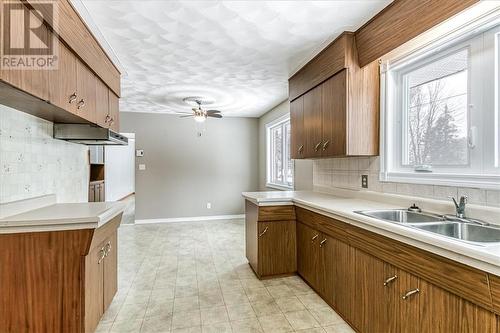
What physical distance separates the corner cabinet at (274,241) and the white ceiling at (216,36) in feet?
5.55

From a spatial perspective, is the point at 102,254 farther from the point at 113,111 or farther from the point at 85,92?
the point at 113,111

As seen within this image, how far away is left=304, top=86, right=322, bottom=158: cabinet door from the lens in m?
2.81

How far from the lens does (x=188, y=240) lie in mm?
4383

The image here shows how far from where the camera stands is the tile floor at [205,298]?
2.02m

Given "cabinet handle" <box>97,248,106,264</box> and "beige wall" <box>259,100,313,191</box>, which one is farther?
"beige wall" <box>259,100,313,191</box>

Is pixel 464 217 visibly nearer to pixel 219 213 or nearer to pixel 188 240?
pixel 188 240

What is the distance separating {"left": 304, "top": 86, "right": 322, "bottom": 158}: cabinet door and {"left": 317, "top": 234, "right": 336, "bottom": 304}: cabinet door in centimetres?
97

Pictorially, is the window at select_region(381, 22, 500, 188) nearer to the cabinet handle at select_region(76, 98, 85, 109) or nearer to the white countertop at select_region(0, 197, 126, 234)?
the white countertop at select_region(0, 197, 126, 234)

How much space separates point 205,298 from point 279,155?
3471mm

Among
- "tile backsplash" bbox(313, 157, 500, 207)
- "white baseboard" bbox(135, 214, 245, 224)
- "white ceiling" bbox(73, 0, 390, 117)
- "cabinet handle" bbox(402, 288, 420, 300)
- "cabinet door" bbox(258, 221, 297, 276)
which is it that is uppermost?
"white ceiling" bbox(73, 0, 390, 117)

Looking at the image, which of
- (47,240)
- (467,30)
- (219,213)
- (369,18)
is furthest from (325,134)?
(219,213)

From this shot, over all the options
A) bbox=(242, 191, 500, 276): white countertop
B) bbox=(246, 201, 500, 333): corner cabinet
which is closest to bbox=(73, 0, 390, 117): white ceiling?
bbox=(242, 191, 500, 276): white countertop

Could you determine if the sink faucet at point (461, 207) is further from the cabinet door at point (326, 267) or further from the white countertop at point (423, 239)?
the cabinet door at point (326, 267)

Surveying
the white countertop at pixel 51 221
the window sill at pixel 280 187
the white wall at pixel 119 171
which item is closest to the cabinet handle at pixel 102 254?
the white countertop at pixel 51 221
